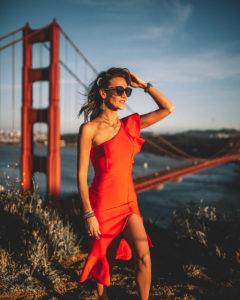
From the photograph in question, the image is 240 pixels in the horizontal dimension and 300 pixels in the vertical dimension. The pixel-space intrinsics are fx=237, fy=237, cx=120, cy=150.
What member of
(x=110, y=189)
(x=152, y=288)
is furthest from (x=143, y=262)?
(x=152, y=288)

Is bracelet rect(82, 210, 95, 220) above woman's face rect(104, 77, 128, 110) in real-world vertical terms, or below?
below

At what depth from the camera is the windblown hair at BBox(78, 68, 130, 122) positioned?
5.30 feet

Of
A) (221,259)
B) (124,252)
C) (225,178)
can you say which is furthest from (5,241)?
(225,178)

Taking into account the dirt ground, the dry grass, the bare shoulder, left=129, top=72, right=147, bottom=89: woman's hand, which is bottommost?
the dirt ground

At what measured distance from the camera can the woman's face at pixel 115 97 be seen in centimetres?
157

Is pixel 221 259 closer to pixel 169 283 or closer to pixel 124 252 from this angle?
pixel 169 283

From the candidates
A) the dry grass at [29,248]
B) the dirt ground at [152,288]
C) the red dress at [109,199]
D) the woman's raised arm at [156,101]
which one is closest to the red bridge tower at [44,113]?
the dry grass at [29,248]

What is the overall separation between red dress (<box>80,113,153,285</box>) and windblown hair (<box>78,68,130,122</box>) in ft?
0.94

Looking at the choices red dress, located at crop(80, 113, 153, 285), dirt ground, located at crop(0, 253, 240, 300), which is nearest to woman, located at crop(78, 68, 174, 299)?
red dress, located at crop(80, 113, 153, 285)

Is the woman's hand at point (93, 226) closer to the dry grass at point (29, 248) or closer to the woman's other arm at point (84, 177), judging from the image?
the woman's other arm at point (84, 177)

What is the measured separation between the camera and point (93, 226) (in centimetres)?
145

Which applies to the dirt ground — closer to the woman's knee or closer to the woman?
the woman

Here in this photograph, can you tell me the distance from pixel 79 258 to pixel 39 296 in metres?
0.74

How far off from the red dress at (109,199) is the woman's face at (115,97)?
0.18 meters
